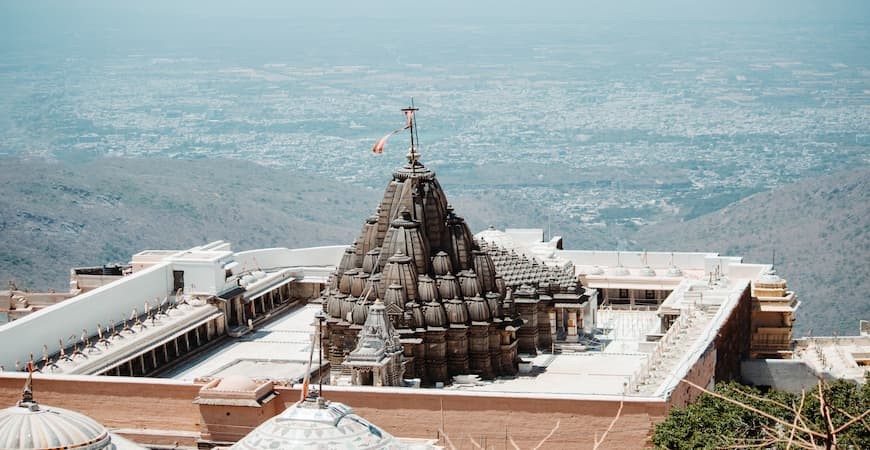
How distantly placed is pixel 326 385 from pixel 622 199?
144 m

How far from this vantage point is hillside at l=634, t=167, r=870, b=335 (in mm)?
134000

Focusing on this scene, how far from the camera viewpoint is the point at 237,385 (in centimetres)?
4872

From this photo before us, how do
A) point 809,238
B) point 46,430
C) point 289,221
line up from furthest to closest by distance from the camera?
point 289,221 → point 809,238 → point 46,430

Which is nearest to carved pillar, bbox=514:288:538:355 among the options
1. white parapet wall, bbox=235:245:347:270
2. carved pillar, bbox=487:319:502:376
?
carved pillar, bbox=487:319:502:376

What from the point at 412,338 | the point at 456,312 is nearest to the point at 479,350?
the point at 456,312

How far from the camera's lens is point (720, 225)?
171 metres

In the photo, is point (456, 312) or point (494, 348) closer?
point (456, 312)

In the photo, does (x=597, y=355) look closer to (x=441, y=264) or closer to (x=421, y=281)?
(x=441, y=264)

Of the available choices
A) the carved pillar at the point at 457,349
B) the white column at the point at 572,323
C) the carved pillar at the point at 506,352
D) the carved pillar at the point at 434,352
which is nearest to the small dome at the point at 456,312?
the carved pillar at the point at 457,349

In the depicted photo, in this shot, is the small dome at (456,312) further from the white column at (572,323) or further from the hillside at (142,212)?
the hillside at (142,212)

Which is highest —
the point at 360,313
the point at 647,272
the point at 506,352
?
the point at 360,313

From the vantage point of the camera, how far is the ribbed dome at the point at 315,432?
1011 inches

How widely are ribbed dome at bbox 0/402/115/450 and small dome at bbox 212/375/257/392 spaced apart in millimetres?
21699

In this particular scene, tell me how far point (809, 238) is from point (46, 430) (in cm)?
13355
